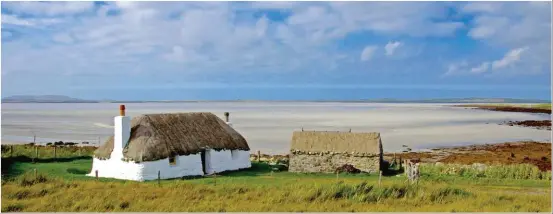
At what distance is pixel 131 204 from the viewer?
1791cm

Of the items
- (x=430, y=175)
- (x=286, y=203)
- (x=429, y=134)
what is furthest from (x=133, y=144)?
(x=429, y=134)

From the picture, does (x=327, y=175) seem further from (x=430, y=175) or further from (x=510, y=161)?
(x=510, y=161)

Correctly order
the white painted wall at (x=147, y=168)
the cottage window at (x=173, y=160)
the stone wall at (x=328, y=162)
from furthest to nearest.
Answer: the stone wall at (x=328, y=162), the cottage window at (x=173, y=160), the white painted wall at (x=147, y=168)

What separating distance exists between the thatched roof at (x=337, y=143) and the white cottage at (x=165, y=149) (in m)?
2.94

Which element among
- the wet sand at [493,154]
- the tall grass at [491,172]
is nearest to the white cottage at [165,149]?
the tall grass at [491,172]

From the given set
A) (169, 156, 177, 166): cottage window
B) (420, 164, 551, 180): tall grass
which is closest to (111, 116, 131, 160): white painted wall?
(169, 156, 177, 166): cottage window

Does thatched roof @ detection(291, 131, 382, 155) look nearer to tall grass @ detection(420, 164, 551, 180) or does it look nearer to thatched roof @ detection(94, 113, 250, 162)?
tall grass @ detection(420, 164, 551, 180)

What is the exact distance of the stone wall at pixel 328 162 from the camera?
90.2 ft

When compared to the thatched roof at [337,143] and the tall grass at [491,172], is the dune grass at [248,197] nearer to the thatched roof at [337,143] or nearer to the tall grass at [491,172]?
the tall grass at [491,172]

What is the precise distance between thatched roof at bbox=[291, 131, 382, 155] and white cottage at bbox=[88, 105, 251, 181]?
9.65 feet

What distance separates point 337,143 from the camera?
92.2 feet

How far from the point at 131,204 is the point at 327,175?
11.2m

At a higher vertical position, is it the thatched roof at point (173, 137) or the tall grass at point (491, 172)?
the thatched roof at point (173, 137)

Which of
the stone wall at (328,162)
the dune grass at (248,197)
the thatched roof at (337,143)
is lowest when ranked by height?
the dune grass at (248,197)
